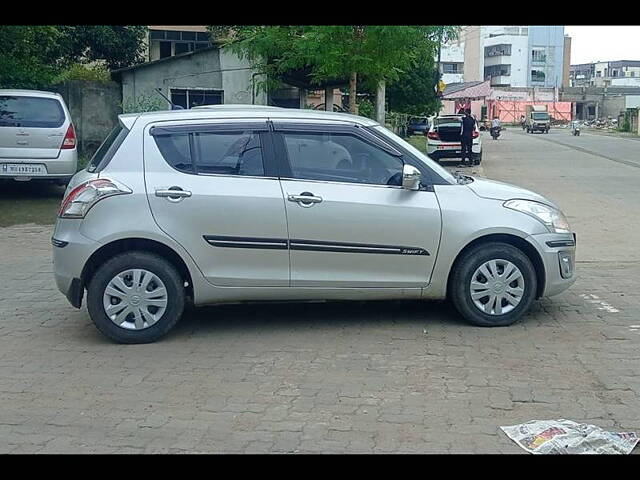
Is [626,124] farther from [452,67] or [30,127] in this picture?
[30,127]

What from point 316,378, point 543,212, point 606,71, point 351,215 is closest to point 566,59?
point 606,71

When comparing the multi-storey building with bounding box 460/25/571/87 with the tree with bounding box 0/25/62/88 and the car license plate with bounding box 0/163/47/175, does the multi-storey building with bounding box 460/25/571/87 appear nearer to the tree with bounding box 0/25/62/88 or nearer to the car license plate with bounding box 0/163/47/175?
the tree with bounding box 0/25/62/88

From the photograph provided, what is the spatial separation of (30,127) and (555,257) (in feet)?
30.3

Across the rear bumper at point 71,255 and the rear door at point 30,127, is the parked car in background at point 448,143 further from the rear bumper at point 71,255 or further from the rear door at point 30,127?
the rear bumper at point 71,255

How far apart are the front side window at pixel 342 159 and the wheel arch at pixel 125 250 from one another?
1.17m

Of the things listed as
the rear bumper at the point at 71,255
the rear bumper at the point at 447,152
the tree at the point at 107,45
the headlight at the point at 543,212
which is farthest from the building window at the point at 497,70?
the rear bumper at the point at 71,255

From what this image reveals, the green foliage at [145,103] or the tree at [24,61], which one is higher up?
the tree at [24,61]

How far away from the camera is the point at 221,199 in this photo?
6293 mm

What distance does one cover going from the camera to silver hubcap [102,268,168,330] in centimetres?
627

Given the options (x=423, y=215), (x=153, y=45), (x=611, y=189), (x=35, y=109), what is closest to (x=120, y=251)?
(x=423, y=215)

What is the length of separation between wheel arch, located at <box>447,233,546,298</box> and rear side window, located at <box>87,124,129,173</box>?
2787 mm

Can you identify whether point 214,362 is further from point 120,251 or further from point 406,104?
point 406,104

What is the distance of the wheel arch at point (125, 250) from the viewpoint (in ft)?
20.6

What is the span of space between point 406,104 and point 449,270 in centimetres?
3173
